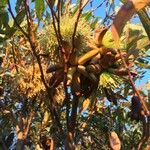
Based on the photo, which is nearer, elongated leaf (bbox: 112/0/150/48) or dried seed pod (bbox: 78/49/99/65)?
elongated leaf (bbox: 112/0/150/48)

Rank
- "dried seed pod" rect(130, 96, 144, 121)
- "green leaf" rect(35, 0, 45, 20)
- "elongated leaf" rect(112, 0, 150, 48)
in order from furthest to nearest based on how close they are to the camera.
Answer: "green leaf" rect(35, 0, 45, 20)
"dried seed pod" rect(130, 96, 144, 121)
"elongated leaf" rect(112, 0, 150, 48)

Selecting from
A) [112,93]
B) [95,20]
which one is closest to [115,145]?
[112,93]

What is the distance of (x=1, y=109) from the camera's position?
248 cm

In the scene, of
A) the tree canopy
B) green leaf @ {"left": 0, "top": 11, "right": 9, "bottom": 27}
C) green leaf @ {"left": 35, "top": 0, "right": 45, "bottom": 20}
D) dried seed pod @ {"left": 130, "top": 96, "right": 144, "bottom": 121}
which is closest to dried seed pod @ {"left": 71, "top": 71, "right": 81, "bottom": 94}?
the tree canopy

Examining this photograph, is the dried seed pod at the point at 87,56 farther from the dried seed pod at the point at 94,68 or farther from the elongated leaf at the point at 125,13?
the elongated leaf at the point at 125,13

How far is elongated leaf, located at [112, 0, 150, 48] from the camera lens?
3.56 ft

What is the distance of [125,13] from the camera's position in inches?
44.1

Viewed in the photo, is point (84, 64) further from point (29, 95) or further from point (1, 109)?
point (1, 109)

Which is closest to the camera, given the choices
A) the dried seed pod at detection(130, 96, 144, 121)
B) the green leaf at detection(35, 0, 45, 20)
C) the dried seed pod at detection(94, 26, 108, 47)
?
the dried seed pod at detection(130, 96, 144, 121)

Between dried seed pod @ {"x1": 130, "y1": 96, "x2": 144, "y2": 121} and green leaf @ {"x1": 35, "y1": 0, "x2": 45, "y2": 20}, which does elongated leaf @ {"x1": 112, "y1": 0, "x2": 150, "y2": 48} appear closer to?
dried seed pod @ {"x1": 130, "y1": 96, "x2": 144, "y2": 121}

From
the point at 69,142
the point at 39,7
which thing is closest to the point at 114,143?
the point at 69,142

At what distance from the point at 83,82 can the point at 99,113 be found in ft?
5.23

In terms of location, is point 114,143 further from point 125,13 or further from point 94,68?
point 125,13

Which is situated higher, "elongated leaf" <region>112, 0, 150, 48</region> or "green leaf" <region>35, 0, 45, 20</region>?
"green leaf" <region>35, 0, 45, 20</region>
